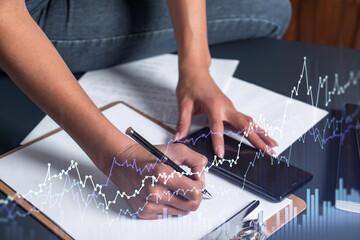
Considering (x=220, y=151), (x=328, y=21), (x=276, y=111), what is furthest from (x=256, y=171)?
(x=328, y=21)

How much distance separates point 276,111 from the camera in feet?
2.42

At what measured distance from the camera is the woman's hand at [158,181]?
1.73 feet

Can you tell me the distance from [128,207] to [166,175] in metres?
0.06

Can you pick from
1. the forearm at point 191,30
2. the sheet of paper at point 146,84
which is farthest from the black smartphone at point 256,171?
the forearm at point 191,30

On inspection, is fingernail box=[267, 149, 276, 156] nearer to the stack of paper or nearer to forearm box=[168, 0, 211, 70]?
the stack of paper

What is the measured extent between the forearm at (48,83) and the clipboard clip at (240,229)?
0.18 metres

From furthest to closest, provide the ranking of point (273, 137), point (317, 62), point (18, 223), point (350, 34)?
point (350, 34), point (317, 62), point (273, 137), point (18, 223)

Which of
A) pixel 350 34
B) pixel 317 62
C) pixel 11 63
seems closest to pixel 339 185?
pixel 317 62

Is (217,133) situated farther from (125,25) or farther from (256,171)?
(125,25)

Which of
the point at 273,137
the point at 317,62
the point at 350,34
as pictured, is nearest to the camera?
the point at 273,137

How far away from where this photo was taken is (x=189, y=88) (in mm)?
745

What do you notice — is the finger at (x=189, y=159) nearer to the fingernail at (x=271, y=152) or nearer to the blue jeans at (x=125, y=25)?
the fingernail at (x=271, y=152)

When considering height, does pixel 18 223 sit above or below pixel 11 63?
below

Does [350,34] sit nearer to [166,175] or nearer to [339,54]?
[339,54]
